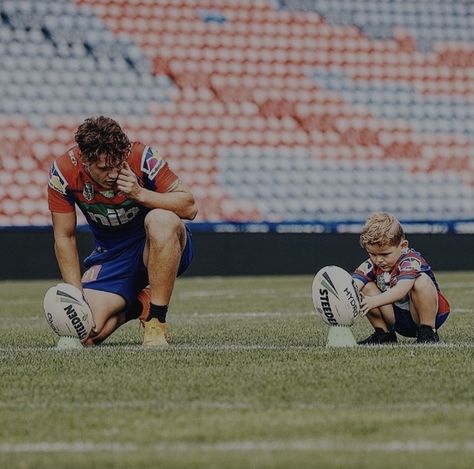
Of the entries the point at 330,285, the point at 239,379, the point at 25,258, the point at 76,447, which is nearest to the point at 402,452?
the point at 76,447

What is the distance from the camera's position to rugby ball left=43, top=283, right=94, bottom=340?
17.1 ft

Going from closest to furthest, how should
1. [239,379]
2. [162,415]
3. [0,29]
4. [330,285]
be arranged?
[162,415], [239,379], [330,285], [0,29]

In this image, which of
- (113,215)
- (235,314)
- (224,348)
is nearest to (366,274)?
(224,348)

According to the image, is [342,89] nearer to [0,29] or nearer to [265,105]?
[265,105]

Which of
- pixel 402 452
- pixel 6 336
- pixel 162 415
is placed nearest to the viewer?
pixel 402 452

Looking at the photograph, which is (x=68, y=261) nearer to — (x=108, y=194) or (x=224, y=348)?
(x=108, y=194)

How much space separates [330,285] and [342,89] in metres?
12.2

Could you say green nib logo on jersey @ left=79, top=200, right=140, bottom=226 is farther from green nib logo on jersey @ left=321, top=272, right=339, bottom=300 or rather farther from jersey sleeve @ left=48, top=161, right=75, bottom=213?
green nib logo on jersey @ left=321, top=272, right=339, bottom=300

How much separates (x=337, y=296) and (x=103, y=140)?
1196mm

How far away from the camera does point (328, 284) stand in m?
5.13

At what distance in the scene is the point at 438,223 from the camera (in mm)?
16109

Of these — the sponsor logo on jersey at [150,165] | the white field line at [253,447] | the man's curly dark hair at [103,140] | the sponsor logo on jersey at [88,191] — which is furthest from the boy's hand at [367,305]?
the white field line at [253,447]

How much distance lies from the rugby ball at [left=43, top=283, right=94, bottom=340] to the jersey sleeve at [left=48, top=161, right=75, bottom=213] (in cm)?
42

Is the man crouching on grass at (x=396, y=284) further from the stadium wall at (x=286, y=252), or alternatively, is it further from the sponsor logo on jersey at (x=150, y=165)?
the stadium wall at (x=286, y=252)
